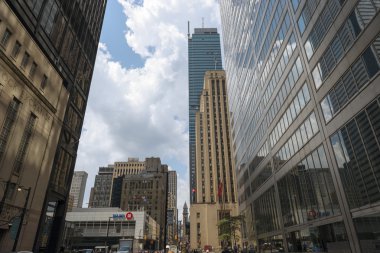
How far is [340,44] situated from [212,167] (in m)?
116

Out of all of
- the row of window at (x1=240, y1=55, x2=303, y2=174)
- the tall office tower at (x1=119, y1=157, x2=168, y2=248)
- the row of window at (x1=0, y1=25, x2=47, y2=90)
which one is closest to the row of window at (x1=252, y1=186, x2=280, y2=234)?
the row of window at (x1=240, y1=55, x2=303, y2=174)

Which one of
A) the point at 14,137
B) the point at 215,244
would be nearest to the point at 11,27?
the point at 14,137

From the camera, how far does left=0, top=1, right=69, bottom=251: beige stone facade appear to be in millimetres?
25562

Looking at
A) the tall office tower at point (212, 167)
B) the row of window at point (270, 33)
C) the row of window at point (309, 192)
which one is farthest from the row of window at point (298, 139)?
the tall office tower at point (212, 167)

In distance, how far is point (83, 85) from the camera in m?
46.7

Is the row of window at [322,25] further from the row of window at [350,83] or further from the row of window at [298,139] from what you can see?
the row of window at [298,139]

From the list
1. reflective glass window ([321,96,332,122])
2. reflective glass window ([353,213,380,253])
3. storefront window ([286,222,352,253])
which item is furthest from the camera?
reflective glass window ([321,96,332,122])

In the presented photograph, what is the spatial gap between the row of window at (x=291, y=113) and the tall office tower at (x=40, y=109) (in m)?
28.7

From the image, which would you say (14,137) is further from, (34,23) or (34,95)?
(34,23)

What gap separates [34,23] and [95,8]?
2310 cm

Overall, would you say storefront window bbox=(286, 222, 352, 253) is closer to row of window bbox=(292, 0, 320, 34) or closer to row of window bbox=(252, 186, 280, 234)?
row of window bbox=(252, 186, 280, 234)

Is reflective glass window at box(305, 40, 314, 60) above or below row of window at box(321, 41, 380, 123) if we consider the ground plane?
above

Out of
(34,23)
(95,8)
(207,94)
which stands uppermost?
(207,94)

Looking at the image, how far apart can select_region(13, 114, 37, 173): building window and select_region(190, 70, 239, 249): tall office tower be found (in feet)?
318
